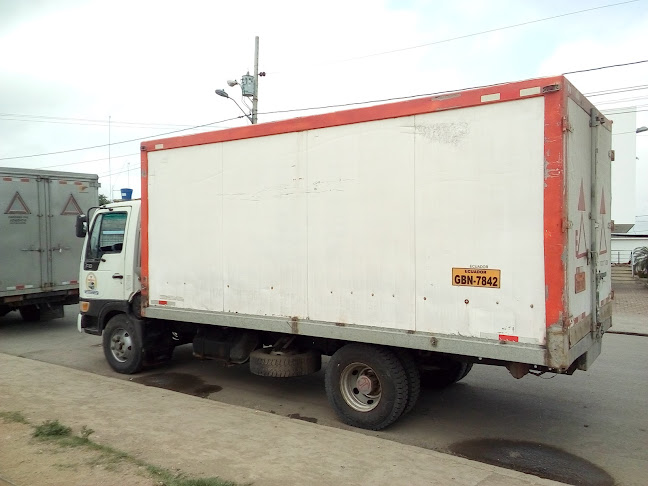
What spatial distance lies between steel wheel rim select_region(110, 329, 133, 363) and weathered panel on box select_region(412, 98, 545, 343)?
451 cm

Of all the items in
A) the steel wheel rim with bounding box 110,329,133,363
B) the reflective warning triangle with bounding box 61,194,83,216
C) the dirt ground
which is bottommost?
the dirt ground

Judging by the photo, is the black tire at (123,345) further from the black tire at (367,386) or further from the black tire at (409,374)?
the black tire at (409,374)

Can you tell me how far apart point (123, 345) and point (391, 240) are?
180 inches

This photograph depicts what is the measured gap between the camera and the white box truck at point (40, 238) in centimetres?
1120

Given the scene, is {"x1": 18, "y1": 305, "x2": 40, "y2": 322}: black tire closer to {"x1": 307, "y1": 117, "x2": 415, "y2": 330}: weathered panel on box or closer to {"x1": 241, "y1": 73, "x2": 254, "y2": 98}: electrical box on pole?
{"x1": 307, "y1": 117, "x2": 415, "y2": 330}: weathered panel on box

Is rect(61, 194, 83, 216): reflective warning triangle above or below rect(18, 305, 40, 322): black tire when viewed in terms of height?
above

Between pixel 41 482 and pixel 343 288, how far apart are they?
296 cm

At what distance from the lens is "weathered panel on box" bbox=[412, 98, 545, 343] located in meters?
4.44

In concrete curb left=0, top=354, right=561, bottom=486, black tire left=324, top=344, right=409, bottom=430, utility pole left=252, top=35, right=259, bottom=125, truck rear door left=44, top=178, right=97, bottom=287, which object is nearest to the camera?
concrete curb left=0, top=354, right=561, bottom=486

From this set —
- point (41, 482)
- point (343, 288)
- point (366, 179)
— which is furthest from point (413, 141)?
point (41, 482)

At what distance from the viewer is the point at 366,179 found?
17.4ft

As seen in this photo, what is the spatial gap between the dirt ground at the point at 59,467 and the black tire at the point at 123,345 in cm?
286

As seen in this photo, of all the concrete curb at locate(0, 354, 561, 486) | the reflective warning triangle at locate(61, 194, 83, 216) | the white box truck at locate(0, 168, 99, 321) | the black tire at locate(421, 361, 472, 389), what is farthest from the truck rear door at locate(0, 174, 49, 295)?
the black tire at locate(421, 361, 472, 389)

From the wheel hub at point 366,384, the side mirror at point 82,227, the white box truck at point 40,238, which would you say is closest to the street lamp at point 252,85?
the white box truck at point 40,238
